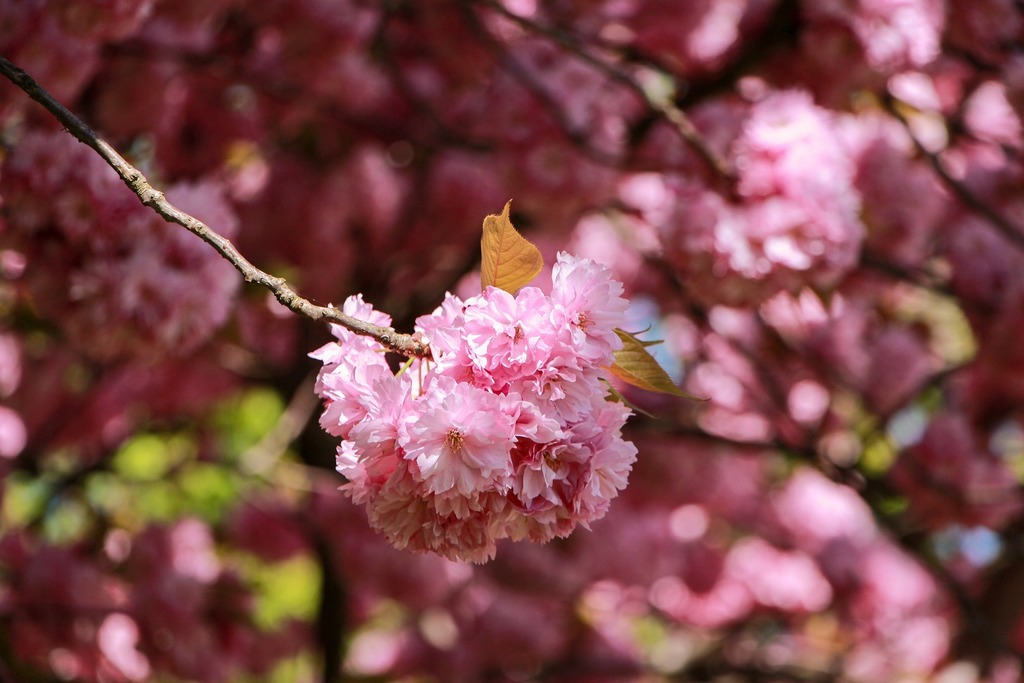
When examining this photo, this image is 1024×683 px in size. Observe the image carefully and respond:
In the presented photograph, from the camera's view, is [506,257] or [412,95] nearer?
[506,257]

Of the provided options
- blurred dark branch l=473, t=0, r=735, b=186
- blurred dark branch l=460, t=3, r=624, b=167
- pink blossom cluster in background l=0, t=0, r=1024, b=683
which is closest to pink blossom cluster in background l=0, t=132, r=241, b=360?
pink blossom cluster in background l=0, t=0, r=1024, b=683

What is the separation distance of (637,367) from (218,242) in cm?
32

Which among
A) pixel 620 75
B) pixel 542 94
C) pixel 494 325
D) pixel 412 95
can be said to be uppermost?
pixel 494 325

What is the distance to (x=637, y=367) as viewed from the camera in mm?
766

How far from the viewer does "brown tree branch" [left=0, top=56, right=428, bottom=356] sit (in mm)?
664

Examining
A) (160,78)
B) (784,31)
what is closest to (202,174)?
(160,78)

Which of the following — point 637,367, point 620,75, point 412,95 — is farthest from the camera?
point 412,95

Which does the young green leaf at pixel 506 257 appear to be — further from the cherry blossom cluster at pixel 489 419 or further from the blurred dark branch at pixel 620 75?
the blurred dark branch at pixel 620 75

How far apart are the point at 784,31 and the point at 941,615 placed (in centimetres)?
285

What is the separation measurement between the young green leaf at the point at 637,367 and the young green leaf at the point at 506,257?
87mm

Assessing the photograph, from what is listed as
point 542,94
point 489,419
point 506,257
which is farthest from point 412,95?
point 489,419

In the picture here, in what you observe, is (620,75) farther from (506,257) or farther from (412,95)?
(412,95)

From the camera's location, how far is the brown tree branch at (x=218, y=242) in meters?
0.66

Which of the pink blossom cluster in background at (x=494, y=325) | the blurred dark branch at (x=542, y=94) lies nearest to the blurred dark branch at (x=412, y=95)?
the pink blossom cluster in background at (x=494, y=325)
